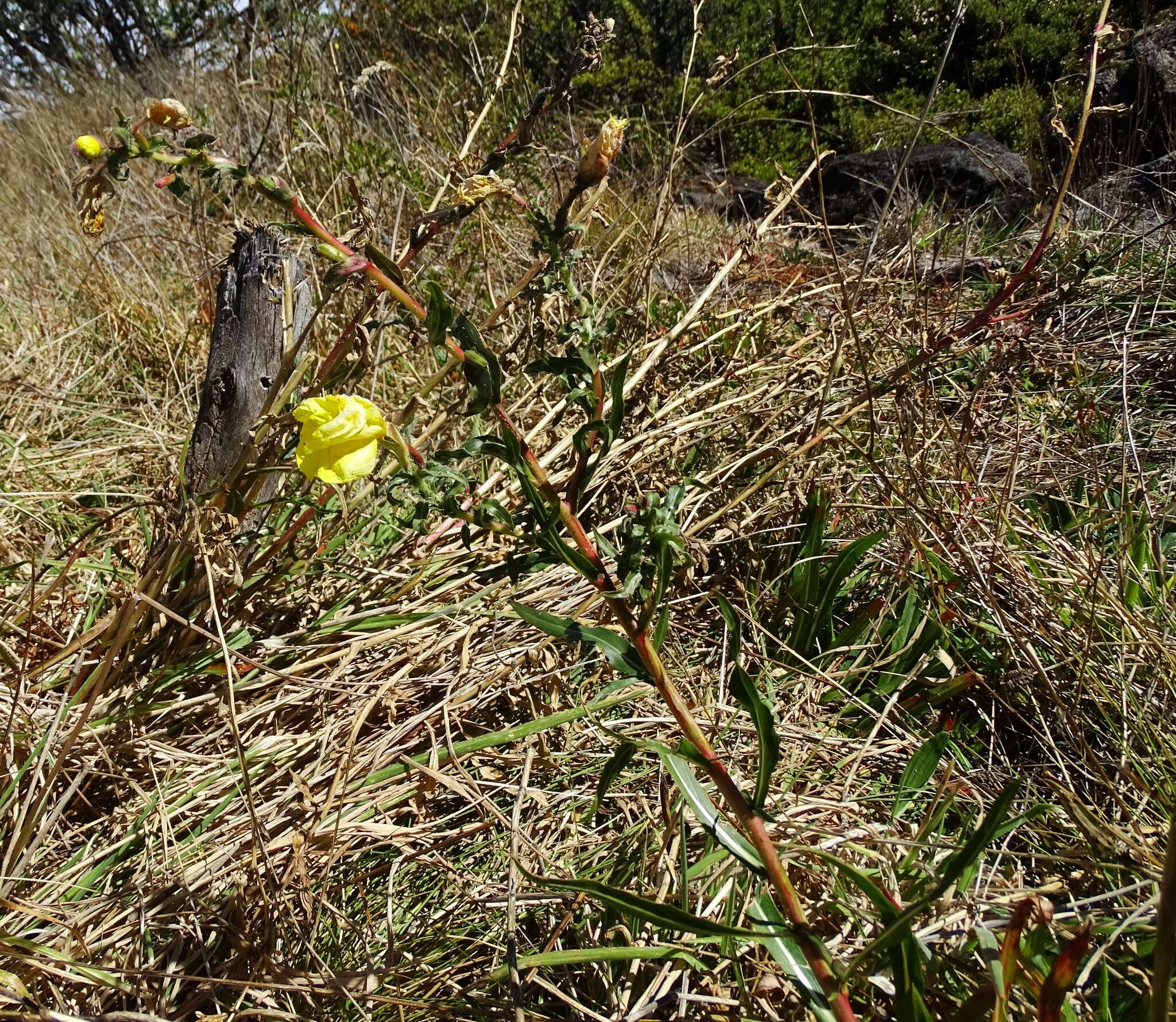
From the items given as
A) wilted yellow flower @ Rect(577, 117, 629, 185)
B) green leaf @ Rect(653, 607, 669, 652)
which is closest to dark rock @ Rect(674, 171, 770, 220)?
wilted yellow flower @ Rect(577, 117, 629, 185)

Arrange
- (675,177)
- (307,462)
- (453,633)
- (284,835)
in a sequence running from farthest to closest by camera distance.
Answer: (675,177) < (453,633) < (284,835) < (307,462)

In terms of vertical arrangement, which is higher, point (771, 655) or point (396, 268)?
point (396, 268)

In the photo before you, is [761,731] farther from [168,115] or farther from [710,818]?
[168,115]

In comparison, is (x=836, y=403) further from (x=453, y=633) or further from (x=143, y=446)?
(x=143, y=446)

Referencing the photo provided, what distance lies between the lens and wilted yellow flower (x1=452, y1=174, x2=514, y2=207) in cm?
113

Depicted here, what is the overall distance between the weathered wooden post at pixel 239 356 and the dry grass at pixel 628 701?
17cm

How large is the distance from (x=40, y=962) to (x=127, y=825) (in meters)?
0.26

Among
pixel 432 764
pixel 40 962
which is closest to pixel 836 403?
pixel 432 764

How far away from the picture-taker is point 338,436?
34.2 inches

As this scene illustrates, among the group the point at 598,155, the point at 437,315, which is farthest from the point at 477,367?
the point at 598,155

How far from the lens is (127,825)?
1395 mm

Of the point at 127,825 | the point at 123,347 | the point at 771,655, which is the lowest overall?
the point at 771,655

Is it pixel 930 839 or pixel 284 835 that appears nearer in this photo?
pixel 930 839

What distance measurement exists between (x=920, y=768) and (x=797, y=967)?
1.75ft
